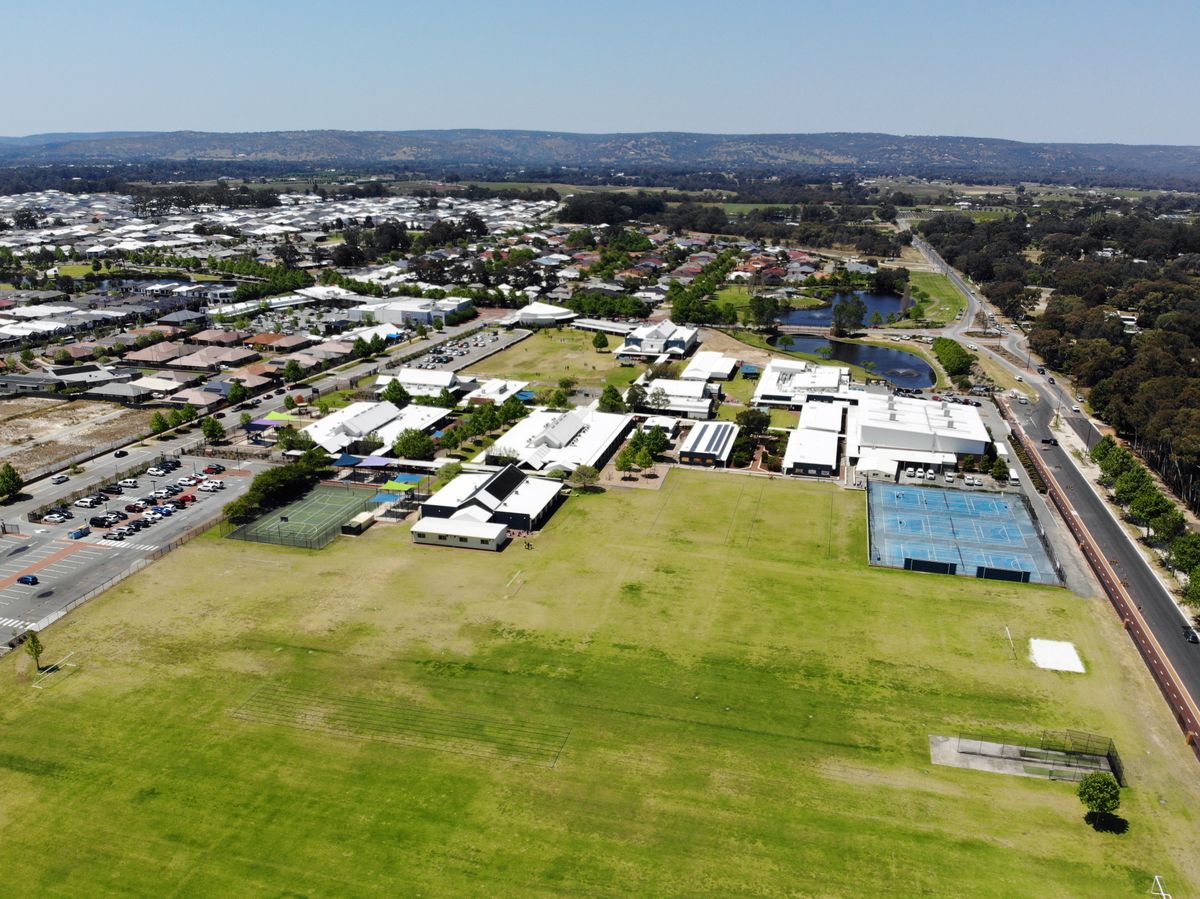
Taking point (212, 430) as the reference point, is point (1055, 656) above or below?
below

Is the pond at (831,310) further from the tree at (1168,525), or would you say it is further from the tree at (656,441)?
the tree at (1168,525)

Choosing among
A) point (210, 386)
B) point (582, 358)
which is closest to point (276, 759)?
point (210, 386)

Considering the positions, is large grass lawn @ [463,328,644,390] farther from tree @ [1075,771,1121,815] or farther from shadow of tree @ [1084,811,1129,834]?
shadow of tree @ [1084,811,1129,834]

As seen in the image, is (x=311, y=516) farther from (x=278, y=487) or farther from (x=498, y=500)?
(x=498, y=500)

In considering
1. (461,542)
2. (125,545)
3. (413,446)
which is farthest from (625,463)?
(125,545)

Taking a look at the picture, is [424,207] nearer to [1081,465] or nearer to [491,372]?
[491,372]
